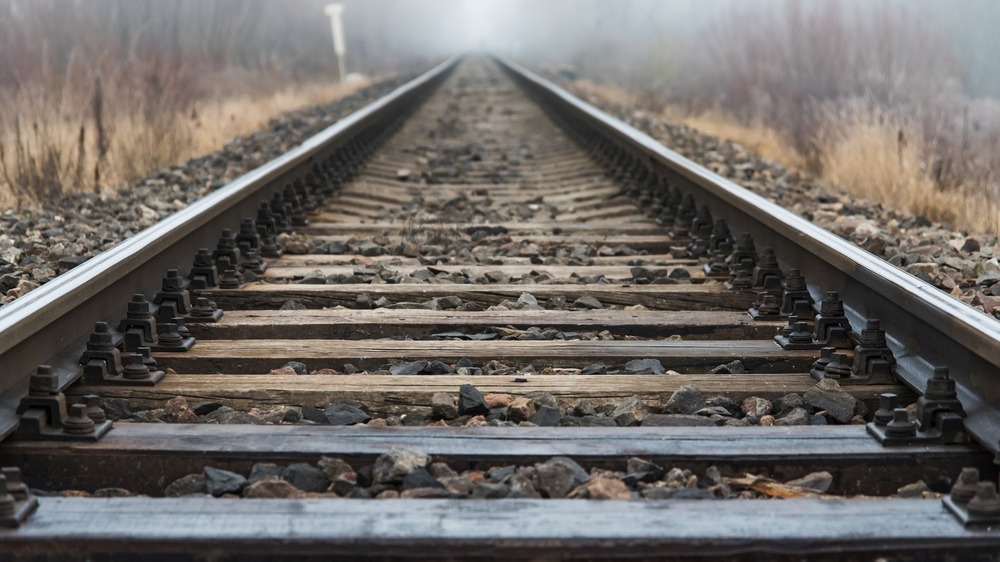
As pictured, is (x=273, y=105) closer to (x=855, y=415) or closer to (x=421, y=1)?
(x=855, y=415)

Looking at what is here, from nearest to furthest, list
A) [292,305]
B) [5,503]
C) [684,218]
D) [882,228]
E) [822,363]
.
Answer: [5,503]
[822,363]
[292,305]
[684,218]
[882,228]

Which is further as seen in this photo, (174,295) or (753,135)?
(753,135)

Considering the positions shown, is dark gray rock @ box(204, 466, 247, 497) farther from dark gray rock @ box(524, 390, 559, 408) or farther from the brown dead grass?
the brown dead grass

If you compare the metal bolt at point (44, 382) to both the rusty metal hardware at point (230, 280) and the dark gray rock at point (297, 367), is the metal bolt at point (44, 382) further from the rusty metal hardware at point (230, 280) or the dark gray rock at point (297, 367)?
the rusty metal hardware at point (230, 280)

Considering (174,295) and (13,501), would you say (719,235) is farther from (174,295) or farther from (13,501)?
(13,501)

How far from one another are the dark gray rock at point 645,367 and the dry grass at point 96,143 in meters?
4.37

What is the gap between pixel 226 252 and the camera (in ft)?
13.7

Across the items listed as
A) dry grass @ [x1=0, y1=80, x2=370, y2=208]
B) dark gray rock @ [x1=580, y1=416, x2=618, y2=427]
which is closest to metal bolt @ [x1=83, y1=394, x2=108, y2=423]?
dark gray rock @ [x1=580, y1=416, x2=618, y2=427]

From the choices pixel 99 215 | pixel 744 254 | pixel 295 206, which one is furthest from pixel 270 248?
pixel 744 254

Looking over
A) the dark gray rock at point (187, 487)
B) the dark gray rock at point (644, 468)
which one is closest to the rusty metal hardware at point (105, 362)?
the dark gray rock at point (187, 487)

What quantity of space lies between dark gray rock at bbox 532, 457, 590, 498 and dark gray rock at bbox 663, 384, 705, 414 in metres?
0.57

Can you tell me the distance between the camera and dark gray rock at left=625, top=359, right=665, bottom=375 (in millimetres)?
3074

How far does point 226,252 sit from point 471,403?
181 cm

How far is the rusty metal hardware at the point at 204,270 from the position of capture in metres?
3.92
